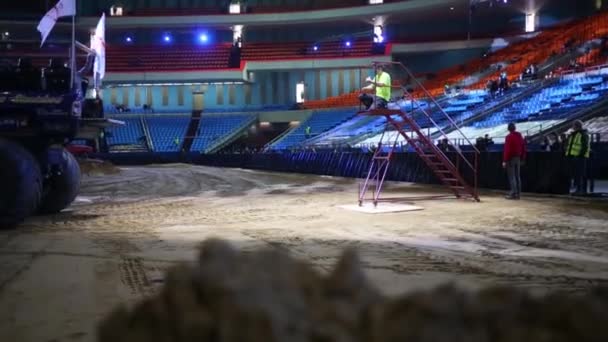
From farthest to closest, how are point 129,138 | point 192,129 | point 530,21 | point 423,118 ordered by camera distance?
point 192,129
point 129,138
point 530,21
point 423,118

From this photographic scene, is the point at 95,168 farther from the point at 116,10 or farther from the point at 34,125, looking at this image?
the point at 116,10

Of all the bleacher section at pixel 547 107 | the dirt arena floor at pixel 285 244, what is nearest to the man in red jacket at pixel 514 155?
the dirt arena floor at pixel 285 244

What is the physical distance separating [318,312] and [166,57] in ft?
158

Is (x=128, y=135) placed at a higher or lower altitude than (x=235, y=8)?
lower

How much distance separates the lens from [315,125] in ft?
131

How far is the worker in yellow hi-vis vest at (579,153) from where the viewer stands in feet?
40.0

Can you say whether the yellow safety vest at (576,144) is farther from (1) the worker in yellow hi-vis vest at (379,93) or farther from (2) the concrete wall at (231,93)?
(2) the concrete wall at (231,93)

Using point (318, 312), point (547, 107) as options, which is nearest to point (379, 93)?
point (318, 312)

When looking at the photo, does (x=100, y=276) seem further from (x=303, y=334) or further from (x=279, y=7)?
(x=279, y=7)

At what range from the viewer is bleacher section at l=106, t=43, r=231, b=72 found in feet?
151

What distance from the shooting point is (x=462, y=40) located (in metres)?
40.3

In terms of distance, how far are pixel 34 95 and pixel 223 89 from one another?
4088 cm

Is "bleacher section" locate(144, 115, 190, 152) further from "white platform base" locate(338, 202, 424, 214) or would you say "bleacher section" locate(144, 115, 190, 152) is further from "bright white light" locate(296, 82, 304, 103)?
"white platform base" locate(338, 202, 424, 214)

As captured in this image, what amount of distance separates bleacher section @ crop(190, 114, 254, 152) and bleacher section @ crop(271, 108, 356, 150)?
17.3ft
